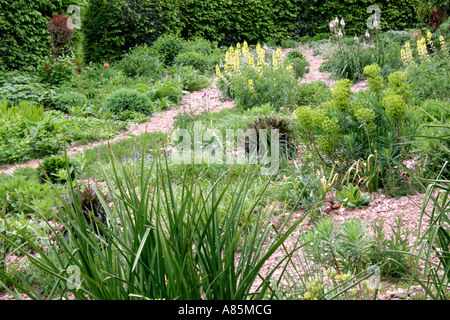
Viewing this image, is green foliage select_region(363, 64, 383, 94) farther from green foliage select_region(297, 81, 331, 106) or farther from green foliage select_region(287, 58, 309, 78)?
green foliage select_region(287, 58, 309, 78)

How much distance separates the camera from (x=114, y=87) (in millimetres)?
8688

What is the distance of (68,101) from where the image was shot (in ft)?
24.5

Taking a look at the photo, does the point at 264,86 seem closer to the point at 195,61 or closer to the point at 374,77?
the point at 374,77

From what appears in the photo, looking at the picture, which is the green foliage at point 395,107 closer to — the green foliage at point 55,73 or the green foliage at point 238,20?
the green foliage at point 55,73

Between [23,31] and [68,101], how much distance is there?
3190mm

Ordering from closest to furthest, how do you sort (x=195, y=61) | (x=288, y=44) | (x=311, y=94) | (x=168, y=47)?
(x=311, y=94) < (x=195, y=61) < (x=168, y=47) < (x=288, y=44)

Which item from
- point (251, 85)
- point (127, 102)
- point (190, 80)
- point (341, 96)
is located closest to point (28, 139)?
point (127, 102)

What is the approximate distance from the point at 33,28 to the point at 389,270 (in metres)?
9.97

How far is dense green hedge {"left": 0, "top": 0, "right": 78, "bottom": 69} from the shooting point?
898 cm

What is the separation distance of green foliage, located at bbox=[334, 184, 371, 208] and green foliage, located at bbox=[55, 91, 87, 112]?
19.1ft
